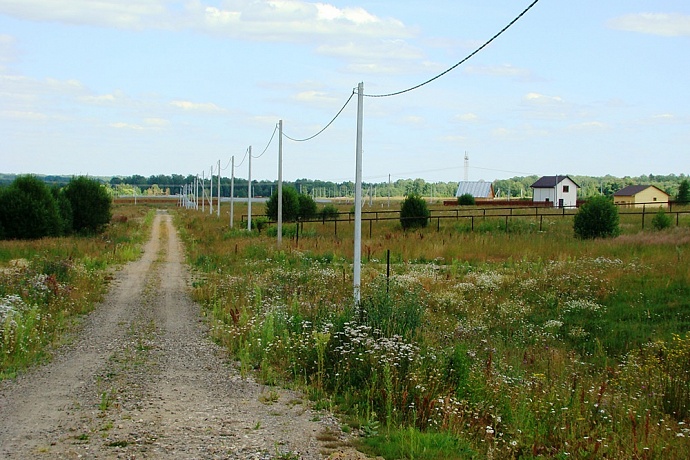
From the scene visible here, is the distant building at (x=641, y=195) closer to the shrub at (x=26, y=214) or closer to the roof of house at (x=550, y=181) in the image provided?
the roof of house at (x=550, y=181)

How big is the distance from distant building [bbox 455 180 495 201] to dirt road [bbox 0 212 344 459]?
5113 inches

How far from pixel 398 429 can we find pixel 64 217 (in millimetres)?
44453

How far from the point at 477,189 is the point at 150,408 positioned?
13917cm

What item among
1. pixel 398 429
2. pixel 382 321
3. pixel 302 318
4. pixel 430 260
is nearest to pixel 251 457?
pixel 398 429

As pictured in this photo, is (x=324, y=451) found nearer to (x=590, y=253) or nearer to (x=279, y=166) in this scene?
(x=590, y=253)

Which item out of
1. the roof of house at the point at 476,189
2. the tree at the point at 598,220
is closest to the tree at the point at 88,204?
the tree at the point at 598,220

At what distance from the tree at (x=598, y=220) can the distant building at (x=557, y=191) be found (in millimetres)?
60173

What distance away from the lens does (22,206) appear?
139 ft

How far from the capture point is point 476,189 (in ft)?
474

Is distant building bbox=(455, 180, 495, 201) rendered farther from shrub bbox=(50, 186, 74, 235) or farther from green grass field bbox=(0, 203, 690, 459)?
green grass field bbox=(0, 203, 690, 459)

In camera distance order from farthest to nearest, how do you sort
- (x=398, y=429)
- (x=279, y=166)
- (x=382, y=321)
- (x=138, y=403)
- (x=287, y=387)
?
(x=279, y=166) < (x=382, y=321) < (x=287, y=387) < (x=138, y=403) < (x=398, y=429)

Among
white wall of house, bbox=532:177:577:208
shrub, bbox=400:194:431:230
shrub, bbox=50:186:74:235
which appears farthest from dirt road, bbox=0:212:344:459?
white wall of house, bbox=532:177:577:208

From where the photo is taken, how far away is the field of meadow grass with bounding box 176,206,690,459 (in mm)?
7699

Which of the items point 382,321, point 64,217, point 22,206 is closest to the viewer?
point 382,321
